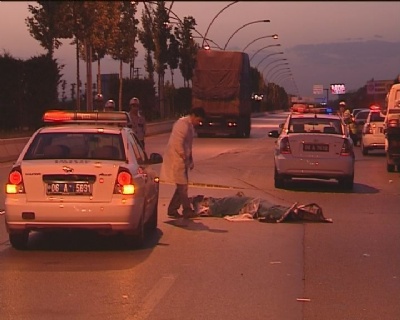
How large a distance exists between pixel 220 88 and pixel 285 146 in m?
26.4

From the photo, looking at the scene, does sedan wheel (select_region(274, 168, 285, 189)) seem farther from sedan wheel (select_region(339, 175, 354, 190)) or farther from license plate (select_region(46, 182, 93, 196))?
license plate (select_region(46, 182, 93, 196))

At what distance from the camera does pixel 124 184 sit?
10930mm

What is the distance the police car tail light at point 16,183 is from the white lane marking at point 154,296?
93.3 inches

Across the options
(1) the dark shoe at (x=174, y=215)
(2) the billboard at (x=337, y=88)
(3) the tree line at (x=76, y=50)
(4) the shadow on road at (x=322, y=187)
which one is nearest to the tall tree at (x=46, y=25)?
(3) the tree line at (x=76, y=50)

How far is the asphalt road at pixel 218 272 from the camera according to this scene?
8125 mm

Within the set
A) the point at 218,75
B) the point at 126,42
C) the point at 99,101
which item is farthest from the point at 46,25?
the point at 126,42

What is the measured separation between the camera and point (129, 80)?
60656mm

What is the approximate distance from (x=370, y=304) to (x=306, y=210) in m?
5.81

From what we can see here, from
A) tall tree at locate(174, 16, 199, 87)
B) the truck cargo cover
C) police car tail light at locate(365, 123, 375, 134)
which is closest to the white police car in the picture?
police car tail light at locate(365, 123, 375, 134)

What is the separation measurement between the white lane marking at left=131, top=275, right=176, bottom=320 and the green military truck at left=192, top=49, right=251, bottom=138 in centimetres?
3568

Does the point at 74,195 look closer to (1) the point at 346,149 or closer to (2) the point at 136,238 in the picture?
(2) the point at 136,238

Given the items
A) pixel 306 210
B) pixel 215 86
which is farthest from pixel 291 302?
pixel 215 86

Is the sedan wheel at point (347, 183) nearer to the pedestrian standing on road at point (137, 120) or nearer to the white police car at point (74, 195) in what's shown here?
the pedestrian standing on road at point (137, 120)

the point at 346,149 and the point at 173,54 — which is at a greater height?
the point at 173,54
